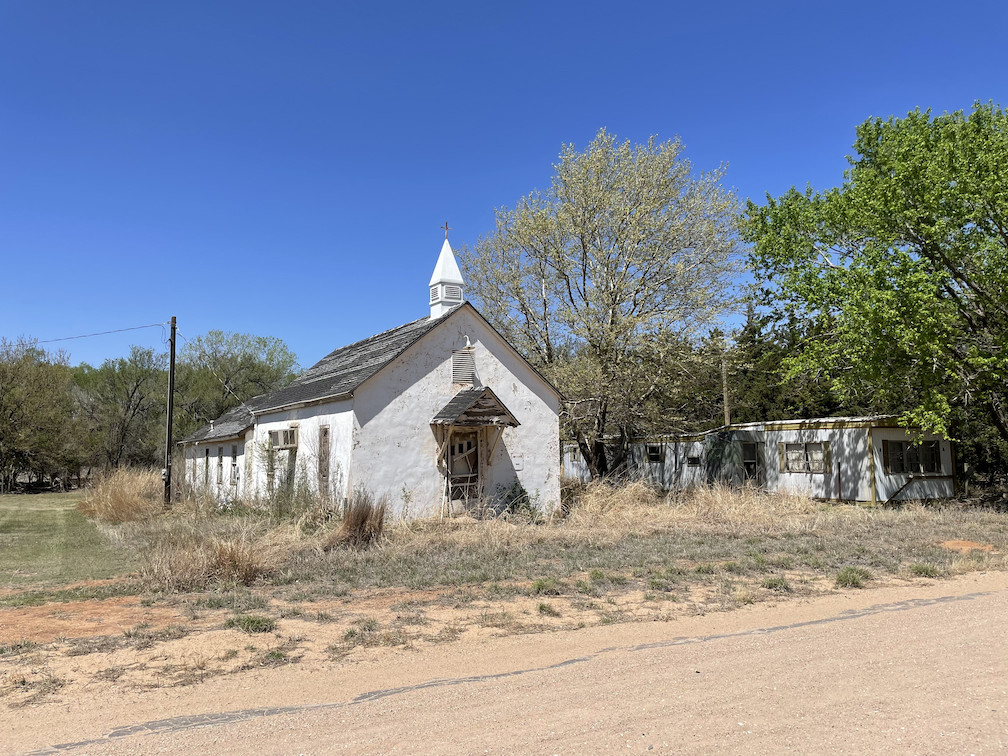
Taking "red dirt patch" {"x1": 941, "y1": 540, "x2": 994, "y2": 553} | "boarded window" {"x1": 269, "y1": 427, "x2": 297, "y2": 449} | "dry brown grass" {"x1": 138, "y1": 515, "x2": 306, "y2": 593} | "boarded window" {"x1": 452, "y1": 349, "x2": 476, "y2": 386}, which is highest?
"boarded window" {"x1": 452, "y1": 349, "x2": 476, "y2": 386}

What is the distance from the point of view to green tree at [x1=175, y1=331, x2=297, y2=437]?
1804 inches

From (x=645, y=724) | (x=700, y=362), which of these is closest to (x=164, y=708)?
(x=645, y=724)

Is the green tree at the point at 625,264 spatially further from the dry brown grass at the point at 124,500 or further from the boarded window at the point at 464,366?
the dry brown grass at the point at 124,500

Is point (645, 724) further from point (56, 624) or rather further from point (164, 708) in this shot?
point (56, 624)

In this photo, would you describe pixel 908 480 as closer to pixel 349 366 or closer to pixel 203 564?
pixel 349 366

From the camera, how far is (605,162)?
77.6 ft

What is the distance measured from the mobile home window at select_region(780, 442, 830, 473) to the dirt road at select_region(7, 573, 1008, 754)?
17.0 metres

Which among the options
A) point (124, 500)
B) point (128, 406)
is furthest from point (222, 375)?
point (124, 500)

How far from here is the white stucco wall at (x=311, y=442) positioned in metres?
17.2

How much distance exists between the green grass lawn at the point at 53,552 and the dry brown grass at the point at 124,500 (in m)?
0.49

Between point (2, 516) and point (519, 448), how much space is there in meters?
18.7

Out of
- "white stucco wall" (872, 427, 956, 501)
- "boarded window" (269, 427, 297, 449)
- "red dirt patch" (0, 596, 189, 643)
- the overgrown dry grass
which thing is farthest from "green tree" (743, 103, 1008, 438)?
"red dirt patch" (0, 596, 189, 643)

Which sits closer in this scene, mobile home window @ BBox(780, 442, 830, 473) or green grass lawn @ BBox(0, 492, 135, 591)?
green grass lawn @ BBox(0, 492, 135, 591)

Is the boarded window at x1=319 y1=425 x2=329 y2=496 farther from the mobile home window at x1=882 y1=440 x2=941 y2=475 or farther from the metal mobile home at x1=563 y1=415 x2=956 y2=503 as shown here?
the mobile home window at x1=882 y1=440 x2=941 y2=475
